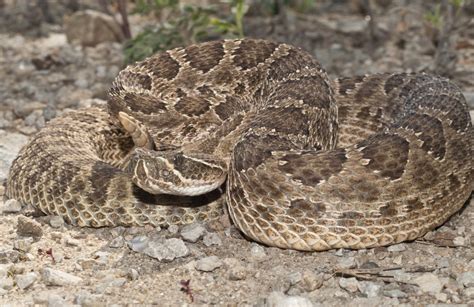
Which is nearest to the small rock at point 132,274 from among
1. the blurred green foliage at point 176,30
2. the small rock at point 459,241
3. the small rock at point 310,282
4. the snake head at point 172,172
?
the snake head at point 172,172

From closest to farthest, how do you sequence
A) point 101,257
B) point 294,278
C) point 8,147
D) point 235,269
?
1. point 294,278
2. point 235,269
3. point 101,257
4. point 8,147

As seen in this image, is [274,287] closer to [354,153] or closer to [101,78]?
[354,153]

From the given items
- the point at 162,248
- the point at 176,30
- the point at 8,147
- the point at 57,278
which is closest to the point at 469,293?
the point at 162,248

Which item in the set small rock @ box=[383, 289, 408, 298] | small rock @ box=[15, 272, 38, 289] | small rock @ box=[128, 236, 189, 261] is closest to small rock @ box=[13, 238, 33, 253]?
small rock @ box=[15, 272, 38, 289]

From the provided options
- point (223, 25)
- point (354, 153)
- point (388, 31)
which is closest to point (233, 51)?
point (223, 25)

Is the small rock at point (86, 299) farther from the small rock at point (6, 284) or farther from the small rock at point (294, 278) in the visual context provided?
the small rock at point (294, 278)

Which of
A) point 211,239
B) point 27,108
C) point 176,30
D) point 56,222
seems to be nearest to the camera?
point 211,239

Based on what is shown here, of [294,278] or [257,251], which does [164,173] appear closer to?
[257,251]
